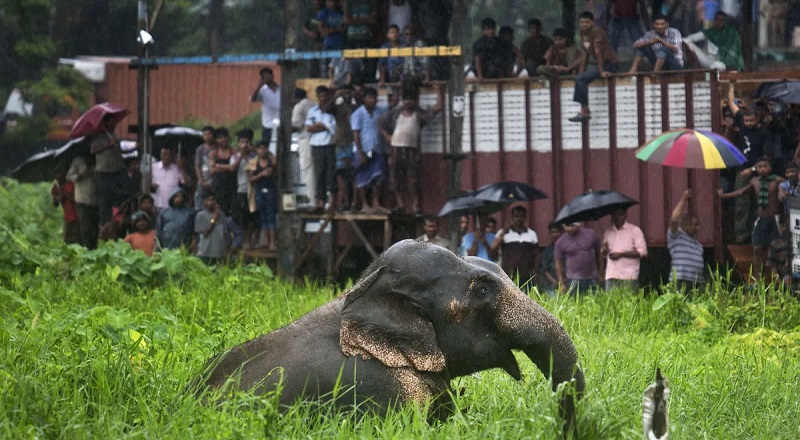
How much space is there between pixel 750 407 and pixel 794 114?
25.7 ft

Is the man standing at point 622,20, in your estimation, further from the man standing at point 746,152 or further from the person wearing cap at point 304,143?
the person wearing cap at point 304,143

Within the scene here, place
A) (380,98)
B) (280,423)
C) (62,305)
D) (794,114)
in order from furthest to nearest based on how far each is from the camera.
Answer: (380,98), (794,114), (62,305), (280,423)

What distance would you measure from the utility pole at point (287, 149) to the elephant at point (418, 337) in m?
9.75

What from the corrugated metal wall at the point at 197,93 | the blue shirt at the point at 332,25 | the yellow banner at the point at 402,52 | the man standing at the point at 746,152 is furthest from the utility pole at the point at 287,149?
the corrugated metal wall at the point at 197,93

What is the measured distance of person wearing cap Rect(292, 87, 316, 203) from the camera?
16.1 metres

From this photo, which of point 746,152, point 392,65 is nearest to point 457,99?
point 392,65

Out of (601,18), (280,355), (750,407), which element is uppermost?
(601,18)

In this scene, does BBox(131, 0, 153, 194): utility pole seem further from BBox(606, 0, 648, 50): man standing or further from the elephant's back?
the elephant's back

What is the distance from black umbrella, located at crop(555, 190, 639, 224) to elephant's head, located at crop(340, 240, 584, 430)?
24.8 ft

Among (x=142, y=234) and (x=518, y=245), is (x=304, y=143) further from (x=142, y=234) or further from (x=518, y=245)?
(x=518, y=245)

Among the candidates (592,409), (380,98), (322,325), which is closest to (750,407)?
(592,409)

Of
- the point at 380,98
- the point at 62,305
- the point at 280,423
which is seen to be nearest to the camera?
the point at 280,423

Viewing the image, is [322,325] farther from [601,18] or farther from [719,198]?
[601,18]

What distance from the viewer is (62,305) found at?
1002 centimetres
